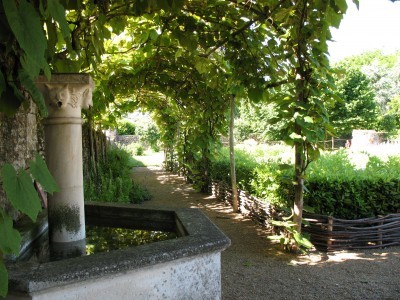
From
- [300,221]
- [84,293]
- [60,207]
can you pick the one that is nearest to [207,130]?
[300,221]

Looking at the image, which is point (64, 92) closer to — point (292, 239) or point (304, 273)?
point (304, 273)

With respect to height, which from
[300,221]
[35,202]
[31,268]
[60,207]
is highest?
[35,202]

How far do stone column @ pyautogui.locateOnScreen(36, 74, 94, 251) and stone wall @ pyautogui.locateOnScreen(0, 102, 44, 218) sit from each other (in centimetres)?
37

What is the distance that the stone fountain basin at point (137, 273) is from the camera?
6.22 feet

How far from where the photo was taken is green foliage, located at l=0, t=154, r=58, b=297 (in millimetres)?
1178

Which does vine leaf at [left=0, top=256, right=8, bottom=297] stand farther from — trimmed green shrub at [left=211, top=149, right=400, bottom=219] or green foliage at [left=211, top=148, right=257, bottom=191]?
green foliage at [left=211, top=148, right=257, bottom=191]

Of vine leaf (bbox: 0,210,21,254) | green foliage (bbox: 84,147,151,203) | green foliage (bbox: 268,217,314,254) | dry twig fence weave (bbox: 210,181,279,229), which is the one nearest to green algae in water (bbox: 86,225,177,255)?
vine leaf (bbox: 0,210,21,254)

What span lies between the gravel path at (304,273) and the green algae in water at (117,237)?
1330 mm

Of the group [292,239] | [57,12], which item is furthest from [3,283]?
[292,239]

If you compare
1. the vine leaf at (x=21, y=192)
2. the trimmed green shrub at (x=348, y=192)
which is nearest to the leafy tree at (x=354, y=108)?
the trimmed green shrub at (x=348, y=192)

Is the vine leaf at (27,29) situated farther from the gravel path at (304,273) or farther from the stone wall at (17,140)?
the gravel path at (304,273)

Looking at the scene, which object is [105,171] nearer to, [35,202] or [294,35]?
[294,35]

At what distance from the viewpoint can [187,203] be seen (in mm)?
10703

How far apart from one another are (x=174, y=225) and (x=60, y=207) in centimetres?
117
